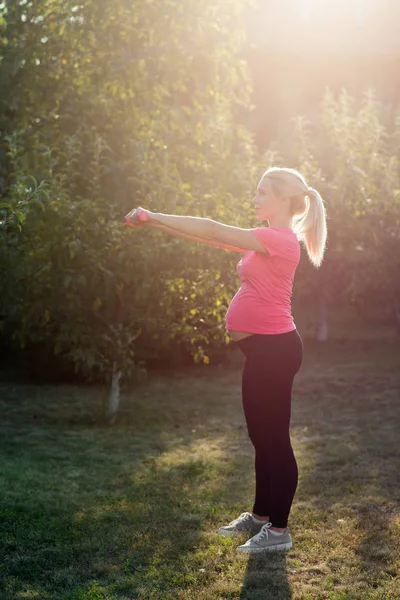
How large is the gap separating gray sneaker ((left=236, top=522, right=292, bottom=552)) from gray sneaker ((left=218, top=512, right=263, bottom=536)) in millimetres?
204

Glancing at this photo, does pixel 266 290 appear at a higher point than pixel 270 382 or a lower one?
higher

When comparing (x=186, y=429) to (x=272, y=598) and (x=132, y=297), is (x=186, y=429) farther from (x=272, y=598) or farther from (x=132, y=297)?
(x=272, y=598)

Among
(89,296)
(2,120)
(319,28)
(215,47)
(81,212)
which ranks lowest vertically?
(89,296)

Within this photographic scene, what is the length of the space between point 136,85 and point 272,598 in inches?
320

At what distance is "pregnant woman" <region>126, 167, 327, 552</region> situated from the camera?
3.88m

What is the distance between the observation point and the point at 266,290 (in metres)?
3.88

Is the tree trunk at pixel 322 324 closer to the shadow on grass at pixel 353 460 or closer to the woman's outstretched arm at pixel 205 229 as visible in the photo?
the shadow on grass at pixel 353 460

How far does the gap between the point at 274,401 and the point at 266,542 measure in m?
0.73

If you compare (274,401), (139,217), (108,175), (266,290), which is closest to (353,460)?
(274,401)

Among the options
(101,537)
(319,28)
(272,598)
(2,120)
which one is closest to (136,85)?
(2,120)

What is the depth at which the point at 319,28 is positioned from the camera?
24453 millimetres

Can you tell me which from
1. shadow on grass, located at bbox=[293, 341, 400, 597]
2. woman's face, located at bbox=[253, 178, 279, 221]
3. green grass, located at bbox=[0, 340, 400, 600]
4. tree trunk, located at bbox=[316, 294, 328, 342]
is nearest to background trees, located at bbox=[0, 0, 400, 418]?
green grass, located at bbox=[0, 340, 400, 600]

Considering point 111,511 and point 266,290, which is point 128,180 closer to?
point 111,511

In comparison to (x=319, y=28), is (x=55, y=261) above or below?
below
